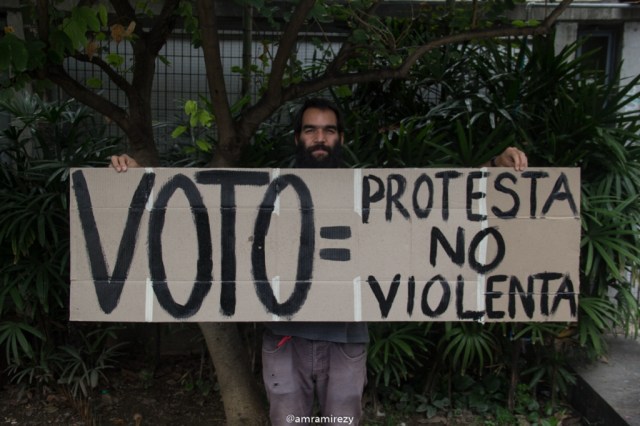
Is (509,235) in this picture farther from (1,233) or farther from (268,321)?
(1,233)

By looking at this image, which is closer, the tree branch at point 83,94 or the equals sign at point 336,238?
the equals sign at point 336,238

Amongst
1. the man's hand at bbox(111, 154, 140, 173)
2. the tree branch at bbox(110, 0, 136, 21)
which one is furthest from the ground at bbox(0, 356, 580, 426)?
the tree branch at bbox(110, 0, 136, 21)

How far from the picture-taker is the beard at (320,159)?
2.80m

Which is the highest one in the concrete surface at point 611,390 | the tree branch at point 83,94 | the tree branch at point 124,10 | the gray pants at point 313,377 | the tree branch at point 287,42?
the tree branch at point 124,10

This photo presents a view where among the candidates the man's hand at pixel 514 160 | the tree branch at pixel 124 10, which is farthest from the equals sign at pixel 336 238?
the tree branch at pixel 124 10

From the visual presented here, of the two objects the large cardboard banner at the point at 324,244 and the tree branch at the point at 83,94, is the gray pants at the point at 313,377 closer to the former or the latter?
the large cardboard banner at the point at 324,244

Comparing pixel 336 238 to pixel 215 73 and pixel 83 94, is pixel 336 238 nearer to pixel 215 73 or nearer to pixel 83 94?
pixel 215 73

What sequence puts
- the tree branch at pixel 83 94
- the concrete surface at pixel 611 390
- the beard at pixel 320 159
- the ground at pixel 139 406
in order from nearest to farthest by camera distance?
1. the beard at pixel 320 159
2. the tree branch at pixel 83 94
3. the concrete surface at pixel 611 390
4. the ground at pixel 139 406

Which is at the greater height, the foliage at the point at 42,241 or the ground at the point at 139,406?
the foliage at the point at 42,241

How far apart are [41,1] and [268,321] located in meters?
1.66

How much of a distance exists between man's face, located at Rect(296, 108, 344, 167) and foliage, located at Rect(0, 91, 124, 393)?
1.60m

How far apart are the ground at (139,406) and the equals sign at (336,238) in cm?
168

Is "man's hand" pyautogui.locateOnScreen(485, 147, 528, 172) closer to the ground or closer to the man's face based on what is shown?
the man's face

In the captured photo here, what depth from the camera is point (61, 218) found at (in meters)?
3.81
